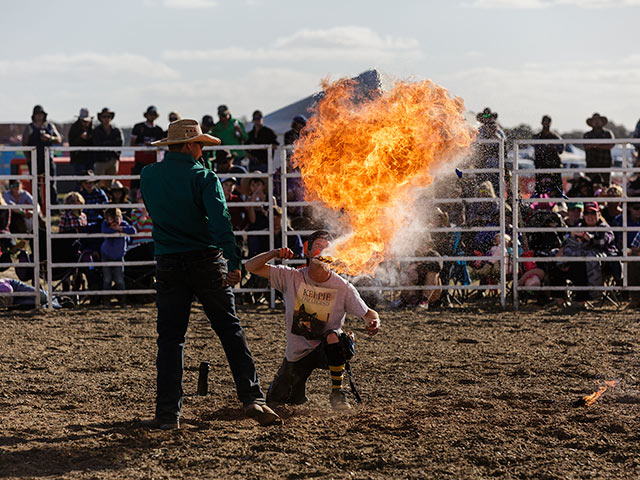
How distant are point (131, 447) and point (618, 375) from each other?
4097mm

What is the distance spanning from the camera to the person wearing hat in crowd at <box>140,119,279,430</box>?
5.56 m

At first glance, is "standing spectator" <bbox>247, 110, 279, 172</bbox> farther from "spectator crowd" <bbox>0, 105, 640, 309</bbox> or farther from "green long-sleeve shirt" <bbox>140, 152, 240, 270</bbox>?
"green long-sleeve shirt" <bbox>140, 152, 240, 270</bbox>

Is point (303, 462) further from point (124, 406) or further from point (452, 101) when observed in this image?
A: point (452, 101)

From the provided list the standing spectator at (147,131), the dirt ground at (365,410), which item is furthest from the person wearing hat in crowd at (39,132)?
the dirt ground at (365,410)

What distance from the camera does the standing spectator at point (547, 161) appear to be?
12.0 meters

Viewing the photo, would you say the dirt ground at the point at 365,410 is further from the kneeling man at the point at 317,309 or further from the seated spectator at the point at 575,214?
the seated spectator at the point at 575,214

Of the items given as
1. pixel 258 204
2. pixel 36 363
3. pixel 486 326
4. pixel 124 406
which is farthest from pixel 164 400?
pixel 258 204

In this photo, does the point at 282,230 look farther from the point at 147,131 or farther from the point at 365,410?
the point at 365,410

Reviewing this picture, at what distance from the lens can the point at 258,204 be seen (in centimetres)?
1146

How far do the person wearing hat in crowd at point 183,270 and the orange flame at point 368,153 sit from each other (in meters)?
1.10

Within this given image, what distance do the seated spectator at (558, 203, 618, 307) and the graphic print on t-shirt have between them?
6.29 metres

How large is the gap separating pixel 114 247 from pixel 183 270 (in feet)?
21.0

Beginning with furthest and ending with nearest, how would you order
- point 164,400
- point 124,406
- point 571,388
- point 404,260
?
point 404,260
point 571,388
point 124,406
point 164,400

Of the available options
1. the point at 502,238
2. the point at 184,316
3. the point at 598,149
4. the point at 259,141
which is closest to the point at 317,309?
the point at 184,316
